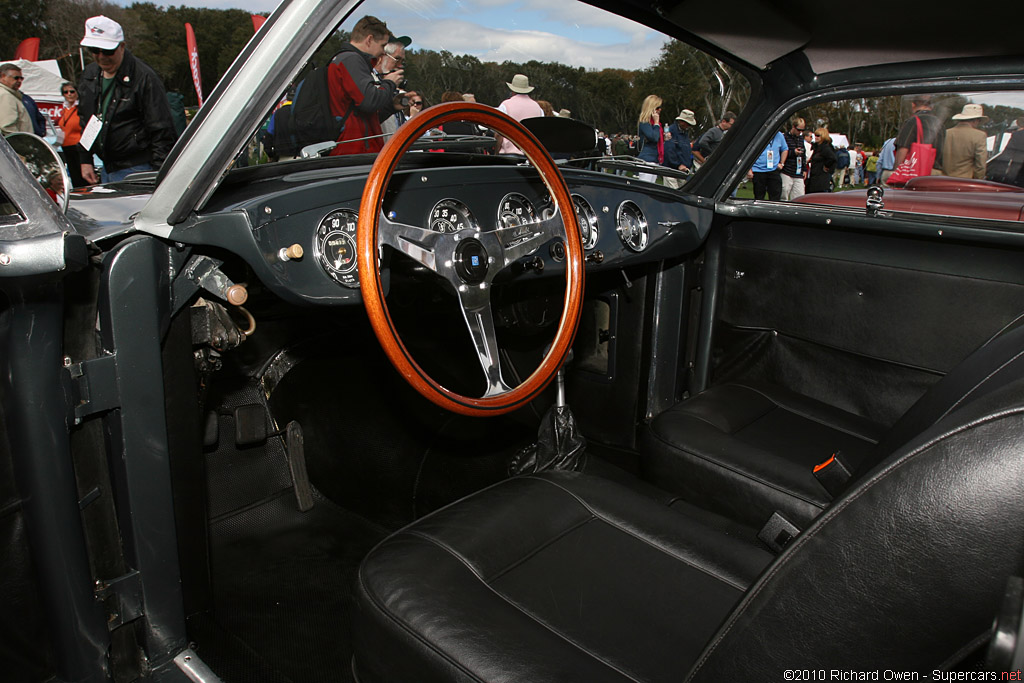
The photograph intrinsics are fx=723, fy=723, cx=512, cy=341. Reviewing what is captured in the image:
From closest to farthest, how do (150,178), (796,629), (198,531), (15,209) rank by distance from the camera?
(796,629)
(15,209)
(198,531)
(150,178)

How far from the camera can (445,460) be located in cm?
250

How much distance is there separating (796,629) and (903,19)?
1.73m

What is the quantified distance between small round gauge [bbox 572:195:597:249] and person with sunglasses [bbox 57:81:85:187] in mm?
1326

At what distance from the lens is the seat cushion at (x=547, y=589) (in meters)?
1.08

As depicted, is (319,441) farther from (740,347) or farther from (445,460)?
(740,347)

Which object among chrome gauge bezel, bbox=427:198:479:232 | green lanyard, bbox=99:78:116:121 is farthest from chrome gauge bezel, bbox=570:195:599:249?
green lanyard, bbox=99:78:116:121

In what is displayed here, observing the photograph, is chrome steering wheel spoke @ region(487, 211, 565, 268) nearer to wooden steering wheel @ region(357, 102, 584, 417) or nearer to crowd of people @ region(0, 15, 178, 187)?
wooden steering wheel @ region(357, 102, 584, 417)

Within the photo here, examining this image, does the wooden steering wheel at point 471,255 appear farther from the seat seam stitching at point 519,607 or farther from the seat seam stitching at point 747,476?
the seat seam stitching at point 747,476

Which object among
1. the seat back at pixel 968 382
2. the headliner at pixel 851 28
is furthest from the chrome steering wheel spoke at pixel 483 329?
the headliner at pixel 851 28

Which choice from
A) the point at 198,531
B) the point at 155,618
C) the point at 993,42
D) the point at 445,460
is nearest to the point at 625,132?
the point at 993,42

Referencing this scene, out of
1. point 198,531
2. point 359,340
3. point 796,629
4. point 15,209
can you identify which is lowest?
point 198,531

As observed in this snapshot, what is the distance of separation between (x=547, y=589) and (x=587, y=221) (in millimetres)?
1215

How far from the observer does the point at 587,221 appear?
2.16 m

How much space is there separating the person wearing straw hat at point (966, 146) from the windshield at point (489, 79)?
68 cm
